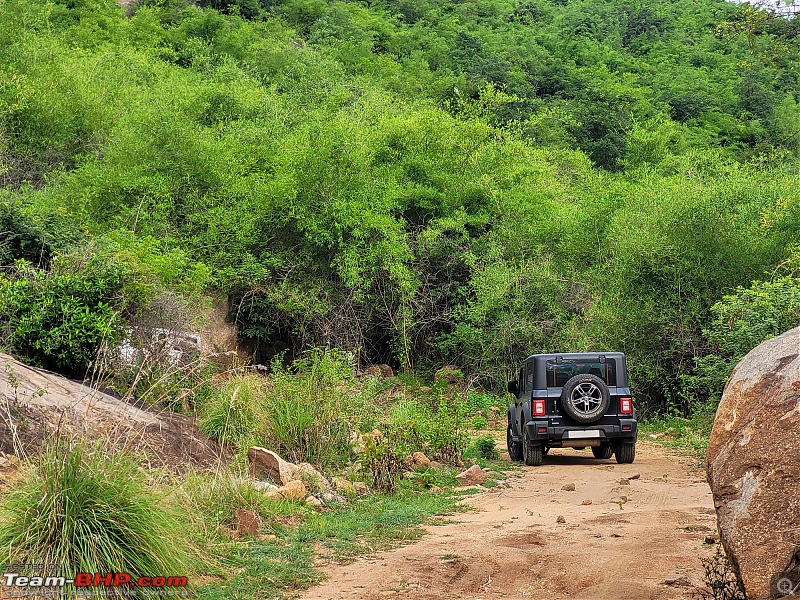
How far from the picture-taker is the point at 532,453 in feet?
46.8

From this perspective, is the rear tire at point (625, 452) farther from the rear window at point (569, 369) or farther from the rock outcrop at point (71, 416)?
the rock outcrop at point (71, 416)

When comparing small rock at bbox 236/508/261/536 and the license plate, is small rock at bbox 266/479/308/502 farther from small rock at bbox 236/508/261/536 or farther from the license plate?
the license plate

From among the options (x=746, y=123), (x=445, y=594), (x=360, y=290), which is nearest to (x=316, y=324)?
(x=360, y=290)

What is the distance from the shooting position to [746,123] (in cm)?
4056

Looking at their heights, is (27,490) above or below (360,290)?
above

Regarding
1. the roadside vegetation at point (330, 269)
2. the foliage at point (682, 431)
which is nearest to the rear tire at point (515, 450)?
the roadside vegetation at point (330, 269)

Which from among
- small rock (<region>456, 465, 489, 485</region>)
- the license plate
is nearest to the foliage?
the license plate

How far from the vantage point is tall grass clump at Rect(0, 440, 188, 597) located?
5.48 metres

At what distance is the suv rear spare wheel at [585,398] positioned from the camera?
44.1 feet

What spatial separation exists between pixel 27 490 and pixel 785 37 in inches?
412

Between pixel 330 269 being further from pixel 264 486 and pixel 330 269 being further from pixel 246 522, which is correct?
pixel 246 522

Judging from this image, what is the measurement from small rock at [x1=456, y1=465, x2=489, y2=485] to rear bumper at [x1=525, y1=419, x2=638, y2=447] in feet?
4.97

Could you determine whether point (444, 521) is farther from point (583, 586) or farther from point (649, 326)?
point (649, 326)

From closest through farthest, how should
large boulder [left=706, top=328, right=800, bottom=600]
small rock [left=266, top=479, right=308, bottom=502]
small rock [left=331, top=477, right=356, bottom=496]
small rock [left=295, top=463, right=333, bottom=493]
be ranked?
large boulder [left=706, top=328, right=800, bottom=600], small rock [left=266, top=479, right=308, bottom=502], small rock [left=295, top=463, right=333, bottom=493], small rock [left=331, top=477, right=356, bottom=496]
